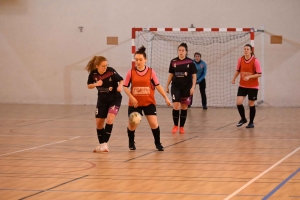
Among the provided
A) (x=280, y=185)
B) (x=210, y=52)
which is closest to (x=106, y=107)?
(x=280, y=185)

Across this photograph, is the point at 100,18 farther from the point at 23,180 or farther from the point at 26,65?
the point at 23,180

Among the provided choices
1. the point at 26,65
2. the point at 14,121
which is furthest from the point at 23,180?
the point at 26,65

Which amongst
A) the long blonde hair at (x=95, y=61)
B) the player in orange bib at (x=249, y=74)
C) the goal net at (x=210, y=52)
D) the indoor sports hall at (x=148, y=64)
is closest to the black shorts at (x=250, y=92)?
the player in orange bib at (x=249, y=74)

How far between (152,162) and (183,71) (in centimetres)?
385

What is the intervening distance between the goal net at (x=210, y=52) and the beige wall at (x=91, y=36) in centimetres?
37

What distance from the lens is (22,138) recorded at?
11.2 m

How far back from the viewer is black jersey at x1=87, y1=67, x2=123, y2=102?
932cm

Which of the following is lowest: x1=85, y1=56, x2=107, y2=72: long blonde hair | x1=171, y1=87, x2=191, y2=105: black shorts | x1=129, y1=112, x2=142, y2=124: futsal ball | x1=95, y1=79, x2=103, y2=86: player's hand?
x1=129, y1=112, x2=142, y2=124: futsal ball

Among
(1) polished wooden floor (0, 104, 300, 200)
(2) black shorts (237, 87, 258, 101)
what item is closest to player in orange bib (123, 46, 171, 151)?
(1) polished wooden floor (0, 104, 300, 200)

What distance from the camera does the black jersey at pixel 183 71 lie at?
1189 cm

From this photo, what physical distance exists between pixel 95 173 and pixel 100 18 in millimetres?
13100

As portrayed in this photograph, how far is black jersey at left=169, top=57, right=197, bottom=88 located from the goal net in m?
7.02

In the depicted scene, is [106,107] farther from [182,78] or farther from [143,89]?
[182,78]

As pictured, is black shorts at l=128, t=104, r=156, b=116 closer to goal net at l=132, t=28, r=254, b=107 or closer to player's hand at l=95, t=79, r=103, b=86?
player's hand at l=95, t=79, r=103, b=86
